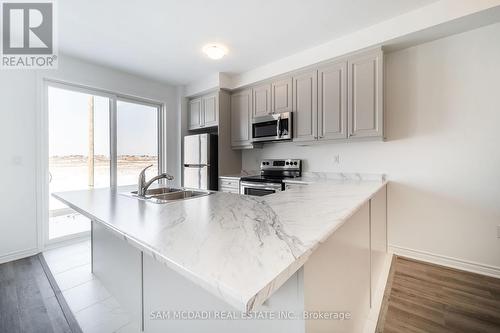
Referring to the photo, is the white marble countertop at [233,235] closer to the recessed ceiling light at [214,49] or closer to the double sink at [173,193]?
the double sink at [173,193]

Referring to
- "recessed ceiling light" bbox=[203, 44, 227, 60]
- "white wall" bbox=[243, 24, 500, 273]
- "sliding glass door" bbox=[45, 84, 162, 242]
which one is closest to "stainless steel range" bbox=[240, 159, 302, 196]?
"white wall" bbox=[243, 24, 500, 273]

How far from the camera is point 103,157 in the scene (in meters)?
3.51

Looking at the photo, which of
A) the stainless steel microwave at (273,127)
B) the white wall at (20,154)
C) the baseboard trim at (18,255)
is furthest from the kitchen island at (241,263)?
the baseboard trim at (18,255)

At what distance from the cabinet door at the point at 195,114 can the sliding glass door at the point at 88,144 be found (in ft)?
2.32

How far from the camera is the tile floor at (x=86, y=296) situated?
1506mm

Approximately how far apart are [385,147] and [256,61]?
2078 mm

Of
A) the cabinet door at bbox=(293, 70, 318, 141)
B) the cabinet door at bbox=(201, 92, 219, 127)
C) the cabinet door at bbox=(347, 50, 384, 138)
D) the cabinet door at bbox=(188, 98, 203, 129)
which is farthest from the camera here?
the cabinet door at bbox=(188, 98, 203, 129)

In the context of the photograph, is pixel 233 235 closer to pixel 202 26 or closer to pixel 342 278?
pixel 342 278

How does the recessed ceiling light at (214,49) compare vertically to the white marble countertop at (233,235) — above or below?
above

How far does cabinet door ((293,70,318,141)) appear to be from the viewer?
9.43 feet

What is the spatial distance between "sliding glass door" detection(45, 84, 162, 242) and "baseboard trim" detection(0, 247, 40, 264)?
0.21 meters

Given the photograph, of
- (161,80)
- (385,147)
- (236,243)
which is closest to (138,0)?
(161,80)

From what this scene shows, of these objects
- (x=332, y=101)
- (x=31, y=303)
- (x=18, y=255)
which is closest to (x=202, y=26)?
(x=332, y=101)

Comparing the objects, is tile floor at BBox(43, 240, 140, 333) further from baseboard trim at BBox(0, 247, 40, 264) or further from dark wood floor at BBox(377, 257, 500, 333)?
dark wood floor at BBox(377, 257, 500, 333)
